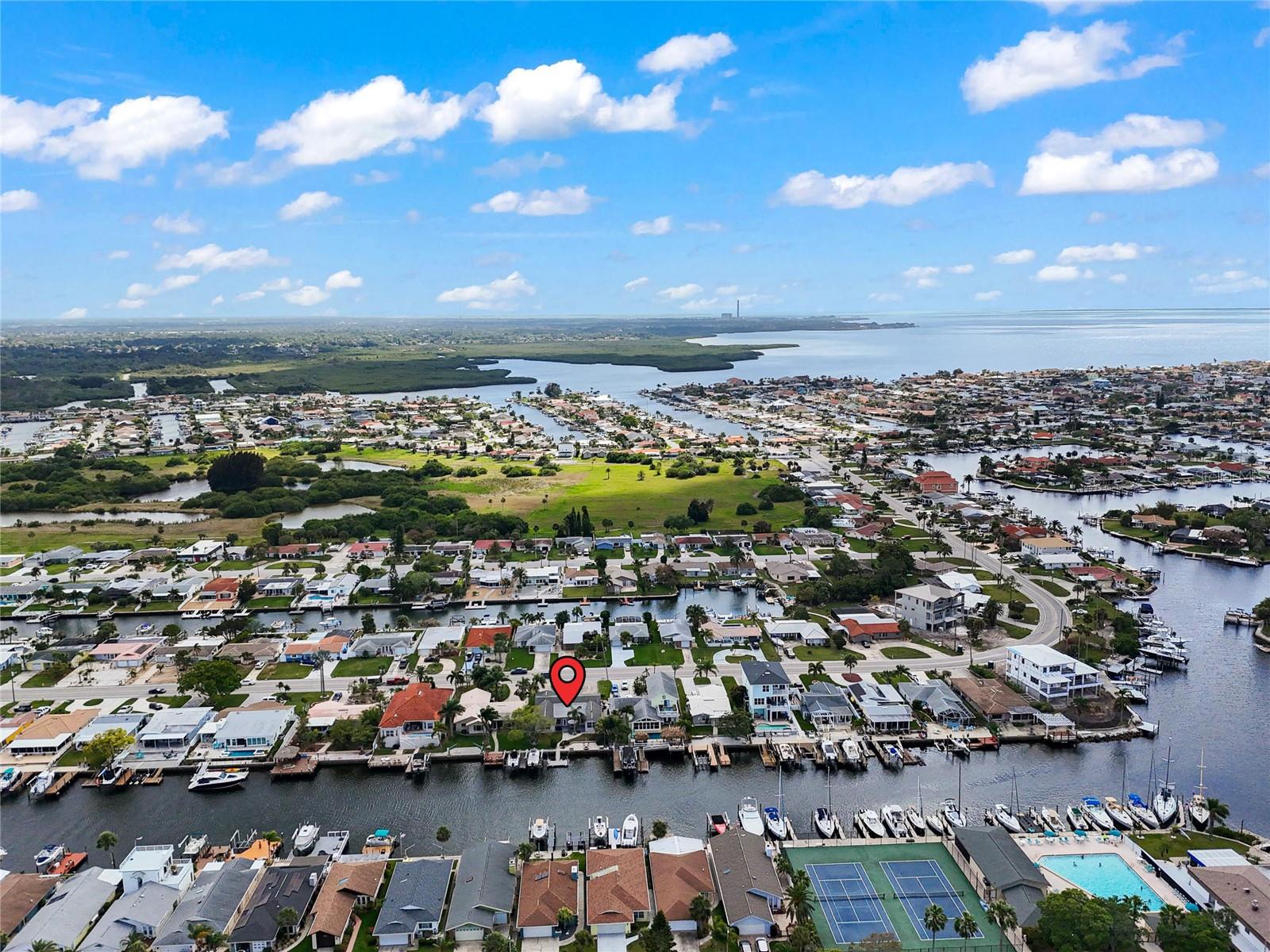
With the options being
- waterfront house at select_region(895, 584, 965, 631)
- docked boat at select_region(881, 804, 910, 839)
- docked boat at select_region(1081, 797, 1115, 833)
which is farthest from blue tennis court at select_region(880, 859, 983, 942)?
waterfront house at select_region(895, 584, 965, 631)

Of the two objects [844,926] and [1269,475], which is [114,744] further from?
[1269,475]

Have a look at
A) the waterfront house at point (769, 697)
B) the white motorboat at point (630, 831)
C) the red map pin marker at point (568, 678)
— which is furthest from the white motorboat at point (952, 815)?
the red map pin marker at point (568, 678)

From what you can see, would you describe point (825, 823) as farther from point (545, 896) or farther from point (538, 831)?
point (545, 896)

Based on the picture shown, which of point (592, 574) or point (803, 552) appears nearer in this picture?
point (592, 574)

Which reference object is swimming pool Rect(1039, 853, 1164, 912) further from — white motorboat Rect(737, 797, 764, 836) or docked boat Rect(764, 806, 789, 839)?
white motorboat Rect(737, 797, 764, 836)

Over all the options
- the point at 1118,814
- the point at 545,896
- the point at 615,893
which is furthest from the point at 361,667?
the point at 1118,814

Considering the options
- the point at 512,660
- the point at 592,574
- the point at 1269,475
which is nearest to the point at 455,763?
the point at 512,660

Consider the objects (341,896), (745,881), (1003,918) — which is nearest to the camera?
(1003,918)
